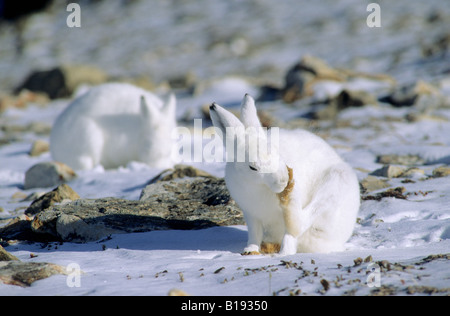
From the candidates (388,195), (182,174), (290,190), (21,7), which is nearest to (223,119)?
(290,190)

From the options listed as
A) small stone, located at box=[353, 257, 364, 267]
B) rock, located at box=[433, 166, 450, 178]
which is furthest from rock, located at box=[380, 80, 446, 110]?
small stone, located at box=[353, 257, 364, 267]

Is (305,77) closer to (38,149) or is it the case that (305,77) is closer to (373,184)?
(38,149)

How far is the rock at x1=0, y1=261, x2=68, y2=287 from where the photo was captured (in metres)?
3.83

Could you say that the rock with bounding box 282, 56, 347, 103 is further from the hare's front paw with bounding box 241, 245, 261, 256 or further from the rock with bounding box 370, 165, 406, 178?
the hare's front paw with bounding box 241, 245, 261, 256

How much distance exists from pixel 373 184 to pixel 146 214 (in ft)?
8.17

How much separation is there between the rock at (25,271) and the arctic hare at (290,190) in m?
1.37

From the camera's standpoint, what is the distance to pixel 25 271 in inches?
155

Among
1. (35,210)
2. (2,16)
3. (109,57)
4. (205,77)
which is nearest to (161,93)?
(205,77)

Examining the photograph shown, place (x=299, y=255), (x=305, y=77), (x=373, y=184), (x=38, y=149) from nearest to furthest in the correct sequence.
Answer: (x=299, y=255) < (x=373, y=184) < (x=38, y=149) < (x=305, y=77)

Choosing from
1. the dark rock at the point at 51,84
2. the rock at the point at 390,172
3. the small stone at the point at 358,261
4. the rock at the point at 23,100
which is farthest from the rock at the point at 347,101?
the dark rock at the point at 51,84

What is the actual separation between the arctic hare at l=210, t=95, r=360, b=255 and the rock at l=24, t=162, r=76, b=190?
416cm

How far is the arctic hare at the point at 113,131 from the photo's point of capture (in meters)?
8.28
